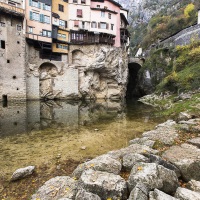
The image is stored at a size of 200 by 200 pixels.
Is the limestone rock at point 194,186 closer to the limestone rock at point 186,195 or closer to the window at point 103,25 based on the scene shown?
the limestone rock at point 186,195

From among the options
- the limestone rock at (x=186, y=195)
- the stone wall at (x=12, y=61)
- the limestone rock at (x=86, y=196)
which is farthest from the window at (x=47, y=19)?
the limestone rock at (x=186, y=195)

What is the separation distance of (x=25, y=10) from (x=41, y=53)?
9.06 m

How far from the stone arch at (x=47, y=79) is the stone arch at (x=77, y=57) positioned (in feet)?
19.1

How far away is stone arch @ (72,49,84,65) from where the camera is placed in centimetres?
4276

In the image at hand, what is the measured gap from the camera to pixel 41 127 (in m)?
14.8

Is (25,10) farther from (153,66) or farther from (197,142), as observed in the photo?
(197,142)

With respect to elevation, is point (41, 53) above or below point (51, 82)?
above

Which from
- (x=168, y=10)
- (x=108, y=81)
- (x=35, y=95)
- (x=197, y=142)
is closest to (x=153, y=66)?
(x=108, y=81)

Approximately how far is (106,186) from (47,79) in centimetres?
3847

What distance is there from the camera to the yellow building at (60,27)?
39906 millimetres

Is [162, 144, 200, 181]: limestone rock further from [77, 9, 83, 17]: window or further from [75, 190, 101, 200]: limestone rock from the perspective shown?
[77, 9, 83, 17]: window

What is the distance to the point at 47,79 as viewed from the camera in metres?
39.9

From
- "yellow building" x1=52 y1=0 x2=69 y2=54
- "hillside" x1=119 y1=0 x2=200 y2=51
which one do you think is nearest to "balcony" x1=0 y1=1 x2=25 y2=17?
"yellow building" x1=52 y1=0 x2=69 y2=54

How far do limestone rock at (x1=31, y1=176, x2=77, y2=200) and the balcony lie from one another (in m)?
35.6
